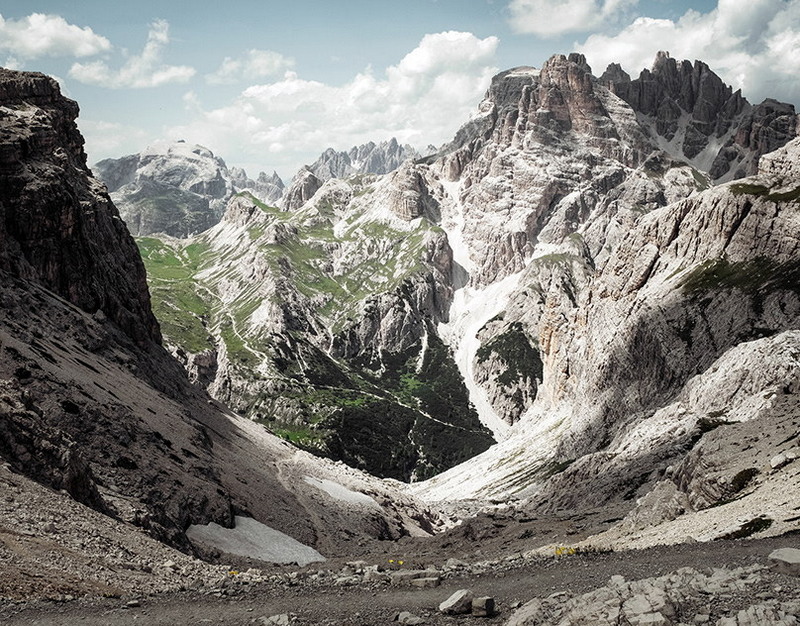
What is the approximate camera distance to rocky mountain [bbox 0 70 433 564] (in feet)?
171

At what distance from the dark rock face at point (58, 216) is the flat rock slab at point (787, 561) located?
118 m

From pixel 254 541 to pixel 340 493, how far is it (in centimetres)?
4434

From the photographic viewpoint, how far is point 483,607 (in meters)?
25.6

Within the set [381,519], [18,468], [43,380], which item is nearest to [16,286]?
[43,380]

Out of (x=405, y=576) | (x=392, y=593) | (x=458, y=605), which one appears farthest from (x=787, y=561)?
(x=405, y=576)

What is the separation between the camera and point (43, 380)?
78438 millimetres

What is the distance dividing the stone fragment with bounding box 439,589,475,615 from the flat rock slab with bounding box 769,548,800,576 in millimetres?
12063

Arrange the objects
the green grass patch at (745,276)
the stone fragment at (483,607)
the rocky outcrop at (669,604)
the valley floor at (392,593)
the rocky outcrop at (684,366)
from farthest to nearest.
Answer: the green grass patch at (745,276) → the rocky outcrop at (684,366) → the valley floor at (392,593) → the stone fragment at (483,607) → the rocky outcrop at (669,604)

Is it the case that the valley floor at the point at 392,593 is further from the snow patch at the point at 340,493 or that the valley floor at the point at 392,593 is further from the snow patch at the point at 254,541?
the snow patch at the point at 340,493

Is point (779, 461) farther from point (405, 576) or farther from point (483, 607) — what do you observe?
point (483, 607)

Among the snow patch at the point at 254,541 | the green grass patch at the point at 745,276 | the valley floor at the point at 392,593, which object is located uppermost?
the green grass patch at the point at 745,276

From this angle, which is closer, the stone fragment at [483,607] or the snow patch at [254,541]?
the stone fragment at [483,607]

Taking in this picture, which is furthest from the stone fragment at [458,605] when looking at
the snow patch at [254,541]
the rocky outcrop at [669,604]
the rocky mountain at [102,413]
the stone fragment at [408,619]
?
the snow patch at [254,541]

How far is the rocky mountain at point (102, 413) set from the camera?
5219 cm
